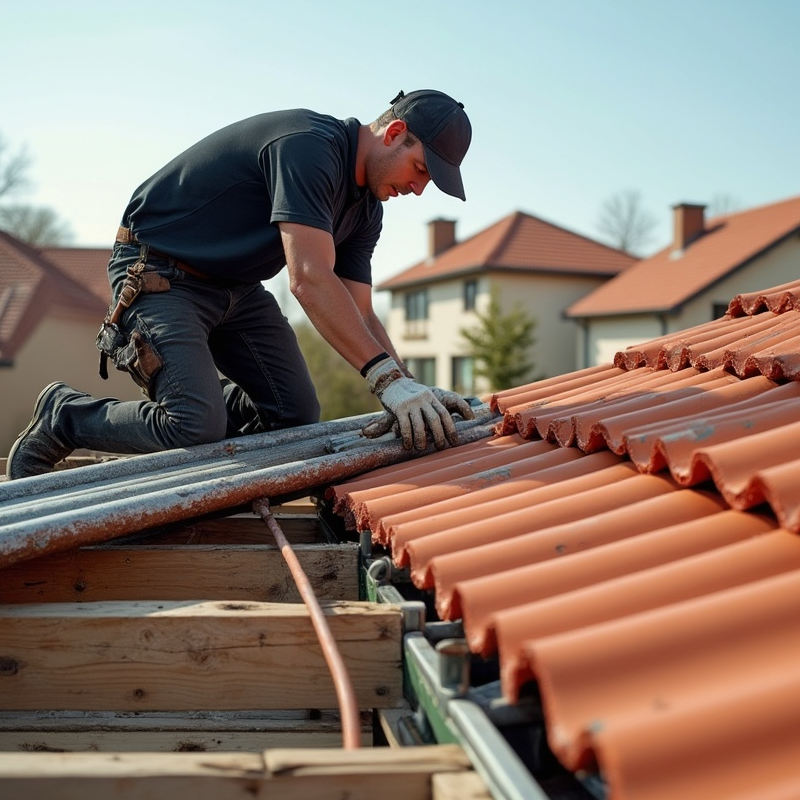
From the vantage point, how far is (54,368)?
18.2 meters

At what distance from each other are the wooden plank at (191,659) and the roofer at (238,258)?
1.23 metres

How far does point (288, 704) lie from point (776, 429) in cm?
137

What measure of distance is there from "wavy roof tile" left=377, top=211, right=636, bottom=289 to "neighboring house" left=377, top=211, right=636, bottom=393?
36 millimetres

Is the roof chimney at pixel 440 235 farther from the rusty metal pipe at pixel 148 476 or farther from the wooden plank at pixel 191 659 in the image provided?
the wooden plank at pixel 191 659

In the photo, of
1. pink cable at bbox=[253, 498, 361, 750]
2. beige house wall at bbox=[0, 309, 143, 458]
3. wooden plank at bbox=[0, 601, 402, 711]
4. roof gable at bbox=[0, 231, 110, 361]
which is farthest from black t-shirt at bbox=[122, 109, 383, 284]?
roof gable at bbox=[0, 231, 110, 361]

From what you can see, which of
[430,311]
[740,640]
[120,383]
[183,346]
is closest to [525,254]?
[430,311]

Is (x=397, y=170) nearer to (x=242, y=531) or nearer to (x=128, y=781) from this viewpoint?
(x=242, y=531)

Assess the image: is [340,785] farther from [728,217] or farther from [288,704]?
[728,217]

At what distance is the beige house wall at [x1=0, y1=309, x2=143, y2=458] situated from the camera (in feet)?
56.0

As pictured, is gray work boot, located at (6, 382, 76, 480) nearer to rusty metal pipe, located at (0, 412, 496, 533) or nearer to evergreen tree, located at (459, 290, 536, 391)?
rusty metal pipe, located at (0, 412, 496, 533)

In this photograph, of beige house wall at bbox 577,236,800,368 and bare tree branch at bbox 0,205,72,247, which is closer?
beige house wall at bbox 577,236,800,368

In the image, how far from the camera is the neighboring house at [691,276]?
24.7 m

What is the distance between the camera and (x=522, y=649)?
138 cm

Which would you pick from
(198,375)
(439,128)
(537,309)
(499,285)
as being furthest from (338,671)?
(537,309)
